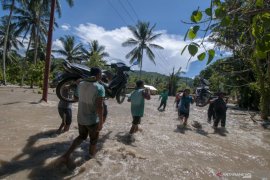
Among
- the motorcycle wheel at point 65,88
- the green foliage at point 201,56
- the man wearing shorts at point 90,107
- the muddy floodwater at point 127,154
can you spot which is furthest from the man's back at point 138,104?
the green foliage at point 201,56

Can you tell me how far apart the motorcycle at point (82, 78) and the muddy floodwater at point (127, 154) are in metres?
1.11

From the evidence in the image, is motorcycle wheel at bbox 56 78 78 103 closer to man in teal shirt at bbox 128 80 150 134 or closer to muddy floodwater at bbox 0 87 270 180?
muddy floodwater at bbox 0 87 270 180

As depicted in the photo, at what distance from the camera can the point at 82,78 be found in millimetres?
7605

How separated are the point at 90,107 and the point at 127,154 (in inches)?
66.1

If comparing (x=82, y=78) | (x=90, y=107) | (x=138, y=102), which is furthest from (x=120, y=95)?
(x=90, y=107)

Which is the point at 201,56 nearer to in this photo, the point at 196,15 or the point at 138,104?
the point at 196,15

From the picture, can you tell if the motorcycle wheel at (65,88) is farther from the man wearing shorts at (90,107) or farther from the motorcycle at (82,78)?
the man wearing shorts at (90,107)

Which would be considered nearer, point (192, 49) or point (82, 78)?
point (192, 49)

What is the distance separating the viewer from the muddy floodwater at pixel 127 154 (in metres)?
5.53

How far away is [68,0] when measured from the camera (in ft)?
83.4

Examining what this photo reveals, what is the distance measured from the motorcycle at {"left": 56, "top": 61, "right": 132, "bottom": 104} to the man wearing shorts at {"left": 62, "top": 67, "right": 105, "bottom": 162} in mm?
1872

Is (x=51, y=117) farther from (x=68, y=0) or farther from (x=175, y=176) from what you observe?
(x=68, y=0)

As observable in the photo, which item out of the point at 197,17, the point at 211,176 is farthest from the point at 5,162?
the point at 197,17

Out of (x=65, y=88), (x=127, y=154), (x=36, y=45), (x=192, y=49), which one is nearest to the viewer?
(x=192, y=49)
